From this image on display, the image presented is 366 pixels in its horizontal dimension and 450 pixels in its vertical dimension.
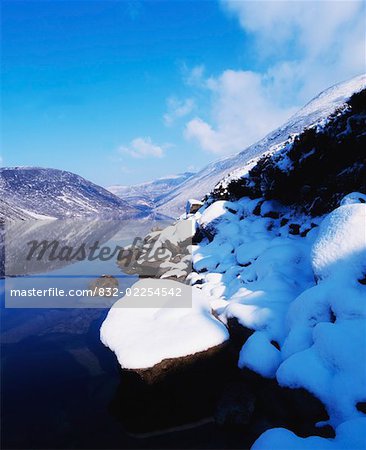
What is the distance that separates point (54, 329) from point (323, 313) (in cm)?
1269

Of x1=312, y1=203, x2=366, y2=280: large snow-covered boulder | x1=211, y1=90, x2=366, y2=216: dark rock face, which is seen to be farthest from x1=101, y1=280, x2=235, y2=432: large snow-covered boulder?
x1=211, y1=90, x2=366, y2=216: dark rock face

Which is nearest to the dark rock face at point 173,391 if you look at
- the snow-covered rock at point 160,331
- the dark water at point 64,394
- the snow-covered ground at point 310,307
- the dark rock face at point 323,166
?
the snow-covered rock at point 160,331

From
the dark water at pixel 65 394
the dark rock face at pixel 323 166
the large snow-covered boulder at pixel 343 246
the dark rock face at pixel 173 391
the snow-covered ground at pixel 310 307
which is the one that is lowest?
the dark water at pixel 65 394

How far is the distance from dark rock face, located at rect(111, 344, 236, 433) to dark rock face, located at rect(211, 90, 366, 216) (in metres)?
9.19

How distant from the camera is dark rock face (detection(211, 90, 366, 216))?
555 inches

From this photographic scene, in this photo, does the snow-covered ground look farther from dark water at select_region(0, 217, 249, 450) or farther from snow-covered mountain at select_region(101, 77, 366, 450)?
dark water at select_region(0, 217, 249, 450)

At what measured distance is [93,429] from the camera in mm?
8289

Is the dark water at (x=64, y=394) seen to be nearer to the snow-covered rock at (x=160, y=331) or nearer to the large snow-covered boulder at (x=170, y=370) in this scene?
the large snow-covered boulder at (x=170, y=370)

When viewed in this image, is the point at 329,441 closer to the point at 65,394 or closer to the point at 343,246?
the point at 343,246

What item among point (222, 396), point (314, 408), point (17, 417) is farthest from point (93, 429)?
point (314, 408)

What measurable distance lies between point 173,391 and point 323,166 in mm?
13433

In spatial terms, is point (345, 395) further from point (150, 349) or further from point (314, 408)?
point (150, 349)

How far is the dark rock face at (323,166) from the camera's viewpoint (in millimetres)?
14094

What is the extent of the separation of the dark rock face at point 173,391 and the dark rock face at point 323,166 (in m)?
9.19
